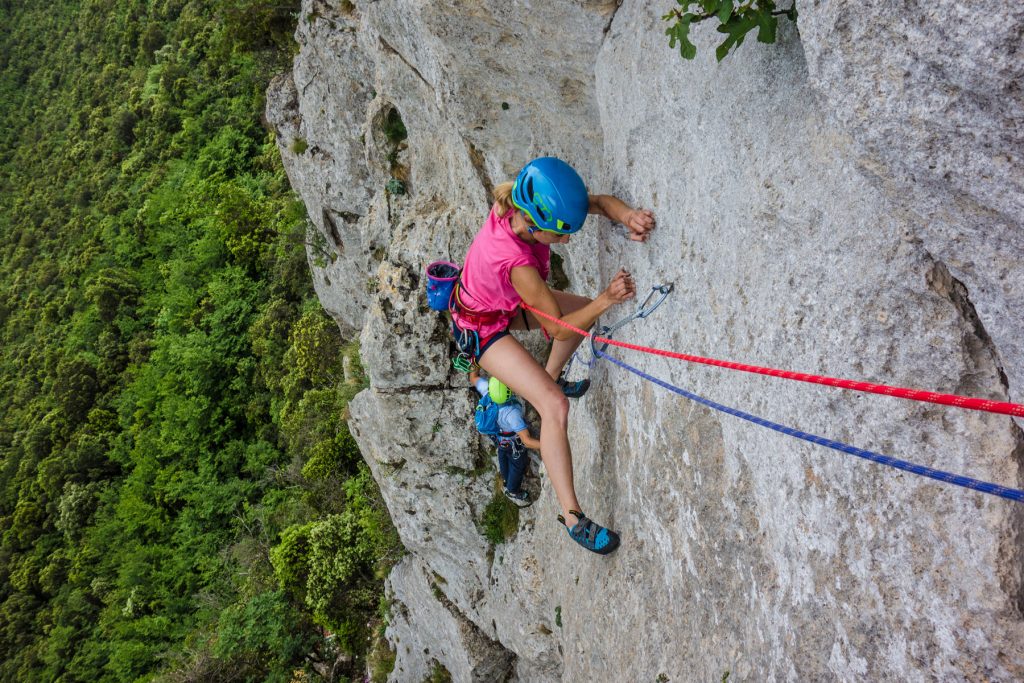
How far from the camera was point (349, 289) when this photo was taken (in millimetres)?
12922

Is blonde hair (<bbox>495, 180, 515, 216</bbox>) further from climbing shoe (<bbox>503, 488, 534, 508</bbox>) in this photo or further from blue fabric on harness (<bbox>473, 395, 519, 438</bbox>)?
climbing shoe (<bbox>503, 488, 534, 508</bbox>)

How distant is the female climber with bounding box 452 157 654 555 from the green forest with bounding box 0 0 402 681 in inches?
279

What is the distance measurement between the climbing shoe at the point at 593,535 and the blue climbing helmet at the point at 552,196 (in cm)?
201

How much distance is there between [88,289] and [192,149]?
7.24m

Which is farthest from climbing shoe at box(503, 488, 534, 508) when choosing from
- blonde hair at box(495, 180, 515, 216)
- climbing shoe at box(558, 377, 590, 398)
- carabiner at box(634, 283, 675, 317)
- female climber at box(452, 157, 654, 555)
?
blonde hair at box(495, 180, 515, 216)

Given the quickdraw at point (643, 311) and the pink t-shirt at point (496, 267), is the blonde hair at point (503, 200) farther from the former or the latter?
the quickdraw at point (643, 311)

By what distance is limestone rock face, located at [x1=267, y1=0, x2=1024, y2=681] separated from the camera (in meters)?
1.96

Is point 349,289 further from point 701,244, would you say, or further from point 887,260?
point 887,260

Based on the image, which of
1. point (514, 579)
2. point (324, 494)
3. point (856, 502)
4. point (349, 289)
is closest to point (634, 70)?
point (856, 502)

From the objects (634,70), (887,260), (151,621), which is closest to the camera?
(887,260)

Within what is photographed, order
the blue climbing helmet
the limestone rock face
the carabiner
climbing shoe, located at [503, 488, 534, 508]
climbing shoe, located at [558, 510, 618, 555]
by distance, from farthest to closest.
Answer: climbing shoe, located at [503, 488, 534, 508] → climbing shoe, located at [558, 510, 618, 555] → the blue climbing helmet → the carabiner → the limestone rock face

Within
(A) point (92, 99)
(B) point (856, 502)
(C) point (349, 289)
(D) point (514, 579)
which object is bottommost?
(A) point (92, 99)

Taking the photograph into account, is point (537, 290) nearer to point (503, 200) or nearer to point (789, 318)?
point (503, 200)

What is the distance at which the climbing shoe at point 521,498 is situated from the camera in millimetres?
6895
